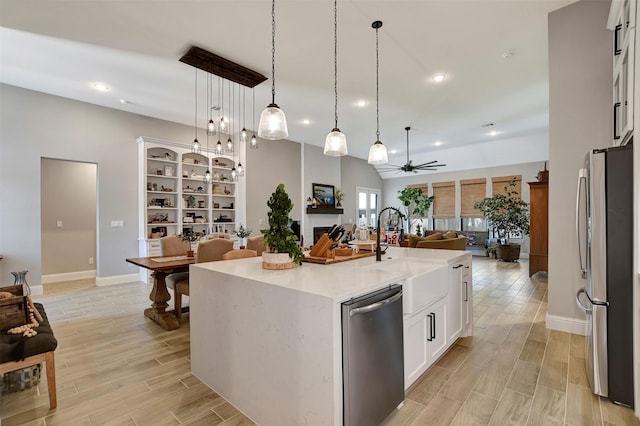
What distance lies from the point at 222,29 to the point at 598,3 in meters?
3.75

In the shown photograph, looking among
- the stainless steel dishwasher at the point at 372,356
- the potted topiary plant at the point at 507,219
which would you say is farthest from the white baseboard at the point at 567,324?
the potted topiary plant at the point at 507,219

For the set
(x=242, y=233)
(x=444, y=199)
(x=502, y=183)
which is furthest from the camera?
(x=444, y=199)

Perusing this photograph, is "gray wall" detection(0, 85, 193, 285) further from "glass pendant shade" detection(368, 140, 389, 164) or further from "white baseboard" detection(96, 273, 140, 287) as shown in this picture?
"glass pendant shade" detection(368, 140, 389, 164)

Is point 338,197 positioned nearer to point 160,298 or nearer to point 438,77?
point 438,77

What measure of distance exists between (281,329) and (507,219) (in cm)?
830

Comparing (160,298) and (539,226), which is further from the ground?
(539,226)

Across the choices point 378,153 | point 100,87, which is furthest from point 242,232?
point 378,153

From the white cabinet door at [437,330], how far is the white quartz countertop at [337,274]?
1.08 ft

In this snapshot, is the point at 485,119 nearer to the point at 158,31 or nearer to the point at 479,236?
the point at 479,236

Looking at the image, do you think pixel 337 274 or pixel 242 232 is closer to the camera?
pixel 337 274

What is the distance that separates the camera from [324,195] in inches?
344

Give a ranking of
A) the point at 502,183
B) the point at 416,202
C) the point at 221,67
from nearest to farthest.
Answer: the point at 221,67 → the point at 502,183 → the point at 416,202

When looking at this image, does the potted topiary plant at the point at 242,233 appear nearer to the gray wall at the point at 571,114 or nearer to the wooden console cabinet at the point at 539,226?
the gray wall at the point at 571,114

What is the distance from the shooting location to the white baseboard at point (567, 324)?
9.57 feet
